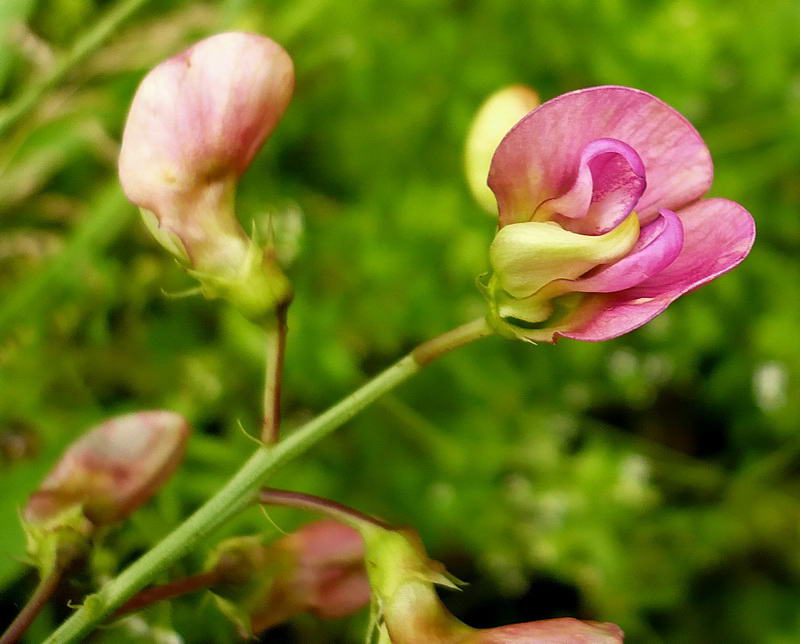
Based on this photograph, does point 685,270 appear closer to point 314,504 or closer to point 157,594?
point 314,504

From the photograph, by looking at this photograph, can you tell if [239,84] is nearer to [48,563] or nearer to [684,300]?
[48,563]

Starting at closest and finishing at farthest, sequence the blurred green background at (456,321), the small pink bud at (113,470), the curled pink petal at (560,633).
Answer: the curled pink petal at (560,633), the small pink bud at (113,470), the blurred green background at (456,321)

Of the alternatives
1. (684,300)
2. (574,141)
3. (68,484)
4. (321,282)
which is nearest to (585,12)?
(684,300)

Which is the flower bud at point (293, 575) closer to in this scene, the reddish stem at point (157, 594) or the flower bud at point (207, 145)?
the reddish stem at point (157, 594)

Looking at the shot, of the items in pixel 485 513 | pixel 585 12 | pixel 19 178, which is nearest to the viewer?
pixel 19 178

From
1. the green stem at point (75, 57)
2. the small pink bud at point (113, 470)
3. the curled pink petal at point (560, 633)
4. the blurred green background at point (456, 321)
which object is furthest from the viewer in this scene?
the blurred green background at point (456, 321)

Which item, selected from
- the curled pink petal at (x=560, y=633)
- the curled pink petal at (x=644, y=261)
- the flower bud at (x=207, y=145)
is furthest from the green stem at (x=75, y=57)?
the curled pink petal at (x=560, y=633)

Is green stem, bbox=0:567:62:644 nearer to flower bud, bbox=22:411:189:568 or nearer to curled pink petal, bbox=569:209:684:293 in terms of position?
flower bud, bbox=22:411:189:568
